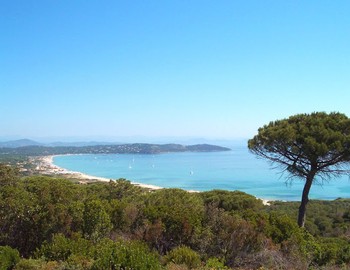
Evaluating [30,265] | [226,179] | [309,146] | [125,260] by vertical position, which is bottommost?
[226,179]

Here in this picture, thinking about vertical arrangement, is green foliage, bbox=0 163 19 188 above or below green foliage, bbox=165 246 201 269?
above

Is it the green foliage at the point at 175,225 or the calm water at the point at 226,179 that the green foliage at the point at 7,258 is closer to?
the green foliage at the point at 175,225

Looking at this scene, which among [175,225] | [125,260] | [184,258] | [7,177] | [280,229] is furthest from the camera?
[7,177]

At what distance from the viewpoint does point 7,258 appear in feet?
19.1

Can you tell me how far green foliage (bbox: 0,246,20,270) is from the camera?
5645 mm

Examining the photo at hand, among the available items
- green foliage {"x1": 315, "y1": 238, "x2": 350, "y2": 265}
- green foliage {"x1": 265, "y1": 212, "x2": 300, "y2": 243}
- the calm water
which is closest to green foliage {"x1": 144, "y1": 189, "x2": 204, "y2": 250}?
green foliage {"x1": 265, "y1": 212, "x2": 300, "y2": 243}

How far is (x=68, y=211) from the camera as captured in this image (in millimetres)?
8531

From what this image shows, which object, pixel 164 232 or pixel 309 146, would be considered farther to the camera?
pixel 309 146

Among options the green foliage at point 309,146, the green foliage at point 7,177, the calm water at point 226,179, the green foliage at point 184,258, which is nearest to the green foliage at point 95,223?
the green foliage at point 184,258

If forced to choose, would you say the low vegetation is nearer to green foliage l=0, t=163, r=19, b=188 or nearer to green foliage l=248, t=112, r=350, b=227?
green foliage l=248, t=112, r=350, b=227

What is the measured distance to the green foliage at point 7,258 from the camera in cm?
564

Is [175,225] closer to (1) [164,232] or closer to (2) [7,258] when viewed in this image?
(1) [164,232]

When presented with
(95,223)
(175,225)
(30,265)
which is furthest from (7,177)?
(30,265)

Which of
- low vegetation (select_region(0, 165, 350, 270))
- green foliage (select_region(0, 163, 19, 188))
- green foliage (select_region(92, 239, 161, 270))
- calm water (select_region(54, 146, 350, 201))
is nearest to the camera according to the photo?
green foliage (select_region(92, 239, 161, 270))
